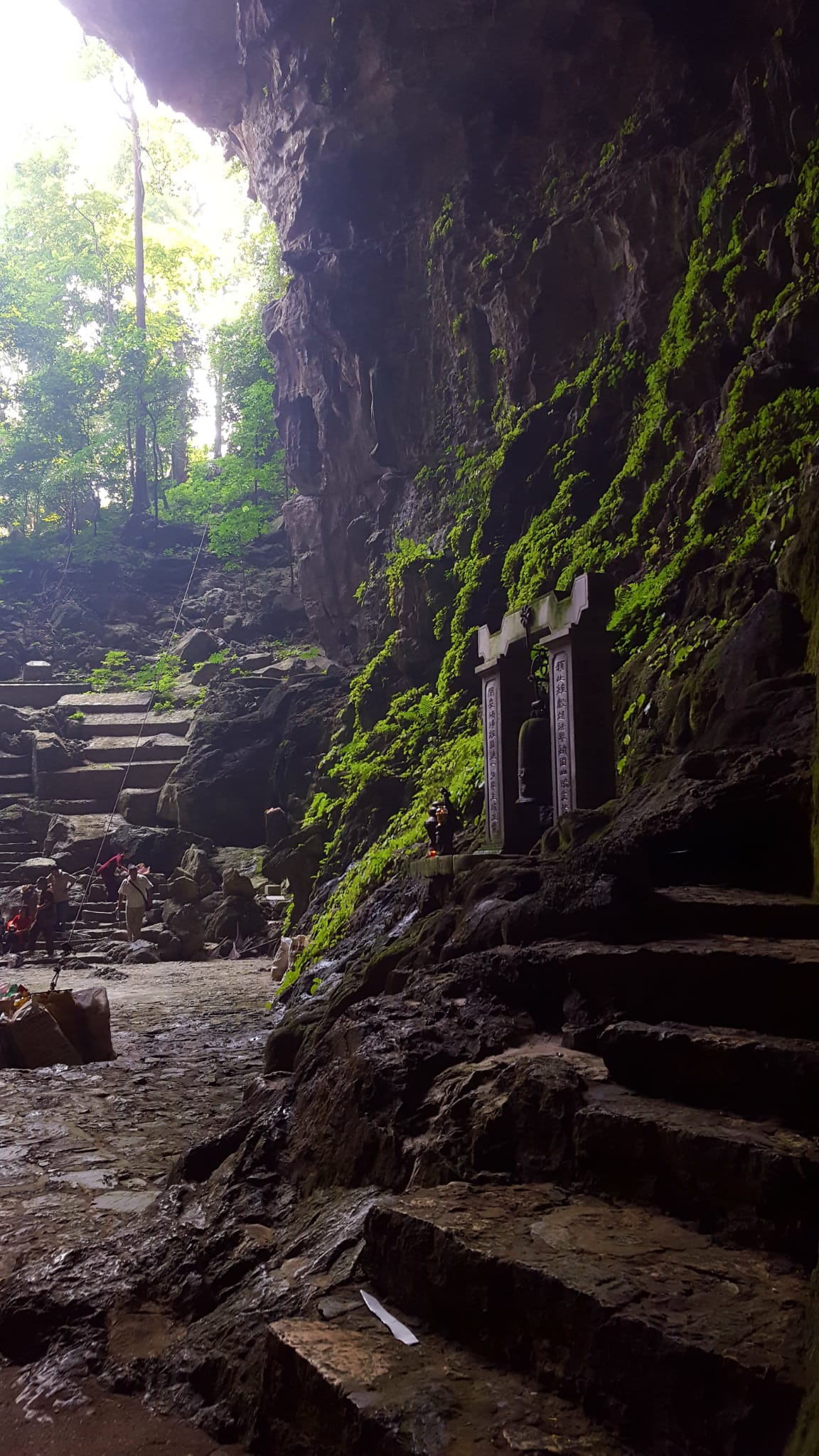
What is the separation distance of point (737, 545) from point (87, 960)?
10.9 m

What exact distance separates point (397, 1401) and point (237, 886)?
48.0 feet

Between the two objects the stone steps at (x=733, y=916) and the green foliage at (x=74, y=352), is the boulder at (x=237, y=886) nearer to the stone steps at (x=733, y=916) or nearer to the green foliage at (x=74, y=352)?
the stone steps at (x=733, y=916)

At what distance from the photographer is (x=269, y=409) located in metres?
33.5

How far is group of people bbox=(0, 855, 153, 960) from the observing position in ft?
49.8

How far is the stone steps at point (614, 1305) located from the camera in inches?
80.1

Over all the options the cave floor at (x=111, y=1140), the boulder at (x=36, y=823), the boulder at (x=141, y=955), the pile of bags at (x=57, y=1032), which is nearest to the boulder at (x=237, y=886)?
the boulder at (x=141, y=955)

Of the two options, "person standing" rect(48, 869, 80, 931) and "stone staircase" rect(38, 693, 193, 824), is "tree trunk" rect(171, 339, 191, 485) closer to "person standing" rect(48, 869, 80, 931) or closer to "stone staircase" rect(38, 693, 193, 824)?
"stone staircase" rect(38, 693, 193, 824)

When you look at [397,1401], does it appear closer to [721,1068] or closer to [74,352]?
[721,1068]

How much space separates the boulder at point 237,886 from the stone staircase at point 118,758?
502 centimetres

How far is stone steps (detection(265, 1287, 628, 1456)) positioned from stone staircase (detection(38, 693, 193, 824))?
1927 centimetres

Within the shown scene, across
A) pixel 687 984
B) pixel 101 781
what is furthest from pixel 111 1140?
pixel 101 781

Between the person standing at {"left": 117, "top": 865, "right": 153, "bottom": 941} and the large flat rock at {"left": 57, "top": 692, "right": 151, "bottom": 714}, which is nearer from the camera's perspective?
the person standing at {"left": 117, "top": 865, "right": 153, "bottom": 941}

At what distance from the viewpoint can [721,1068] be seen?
119 inches

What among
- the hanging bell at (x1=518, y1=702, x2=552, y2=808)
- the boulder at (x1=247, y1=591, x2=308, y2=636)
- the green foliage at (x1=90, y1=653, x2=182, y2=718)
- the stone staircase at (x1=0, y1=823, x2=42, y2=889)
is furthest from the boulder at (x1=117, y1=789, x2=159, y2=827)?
the hanging bell at (x1=518, y1=702, x2=552, y2=808)
